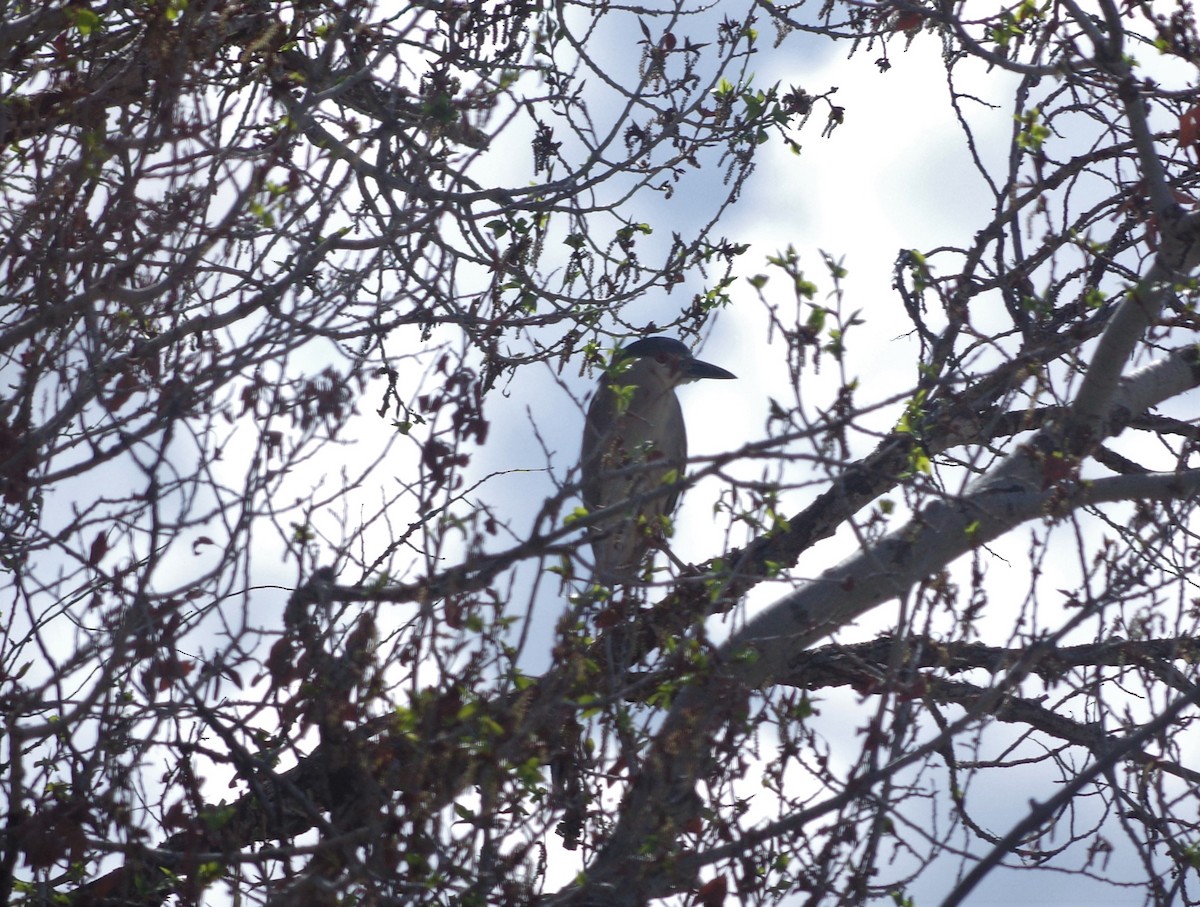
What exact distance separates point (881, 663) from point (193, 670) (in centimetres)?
217

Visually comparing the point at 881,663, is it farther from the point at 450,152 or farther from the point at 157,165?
the point at 157,165

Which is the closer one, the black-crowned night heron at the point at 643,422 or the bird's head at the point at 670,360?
the black-crowned night heron at the point at 643,422

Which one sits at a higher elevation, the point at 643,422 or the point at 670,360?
the point at 670,360

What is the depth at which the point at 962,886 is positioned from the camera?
259cm

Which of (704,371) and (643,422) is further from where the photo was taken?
(704,371)

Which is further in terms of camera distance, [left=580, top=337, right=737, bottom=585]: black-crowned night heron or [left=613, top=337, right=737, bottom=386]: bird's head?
[left=613, top=337, right=737, bottom=386]: bird's head

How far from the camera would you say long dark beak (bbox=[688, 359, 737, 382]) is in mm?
7617

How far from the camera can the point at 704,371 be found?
7.65 metres

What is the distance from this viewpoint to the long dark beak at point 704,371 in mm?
7617

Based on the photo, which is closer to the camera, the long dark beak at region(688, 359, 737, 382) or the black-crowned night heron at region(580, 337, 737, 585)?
the black-crowned night heron at region(580, 337, 737, 585)

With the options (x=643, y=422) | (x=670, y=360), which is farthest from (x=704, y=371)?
(x=643, y=422)

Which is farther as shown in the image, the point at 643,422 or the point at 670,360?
the point at 670,360

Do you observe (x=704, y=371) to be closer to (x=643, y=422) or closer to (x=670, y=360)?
(x=670, y=360)

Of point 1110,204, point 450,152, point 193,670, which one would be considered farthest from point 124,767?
point 1110,204
